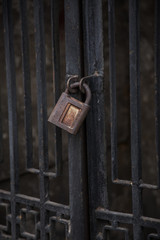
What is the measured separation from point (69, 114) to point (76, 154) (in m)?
0.21

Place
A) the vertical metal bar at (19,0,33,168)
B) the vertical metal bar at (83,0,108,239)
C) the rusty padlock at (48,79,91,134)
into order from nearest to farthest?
the rusty padlock at (48,79,91,134)
the vertical metal bar at (83,0,108,239)
the vertical metal bar at (19,0,33,168)

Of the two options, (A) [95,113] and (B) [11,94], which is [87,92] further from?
(B) [11,94]

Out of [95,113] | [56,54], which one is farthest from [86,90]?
[56,54]

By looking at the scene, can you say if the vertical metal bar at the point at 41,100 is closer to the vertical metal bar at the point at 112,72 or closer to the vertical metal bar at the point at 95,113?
the vertical metal bar at the point at 95,113

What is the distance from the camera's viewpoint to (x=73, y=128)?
4.11 feet

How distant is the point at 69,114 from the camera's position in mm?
1264

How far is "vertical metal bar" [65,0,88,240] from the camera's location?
1362 mm

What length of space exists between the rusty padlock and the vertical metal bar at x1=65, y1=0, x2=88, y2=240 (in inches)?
5.0

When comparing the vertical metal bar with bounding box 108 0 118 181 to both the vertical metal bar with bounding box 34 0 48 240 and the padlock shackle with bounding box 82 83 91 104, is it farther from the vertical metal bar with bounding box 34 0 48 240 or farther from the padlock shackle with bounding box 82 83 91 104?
the vertical metal bar with bounding box 34 0 48 240

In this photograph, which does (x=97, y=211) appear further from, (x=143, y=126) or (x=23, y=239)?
(x=143, y=126)

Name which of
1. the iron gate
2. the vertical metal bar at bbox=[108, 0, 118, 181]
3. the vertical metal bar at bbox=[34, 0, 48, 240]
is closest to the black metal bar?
the iron gate

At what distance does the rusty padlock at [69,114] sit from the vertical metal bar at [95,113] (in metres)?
0.13

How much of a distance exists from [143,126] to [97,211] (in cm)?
211

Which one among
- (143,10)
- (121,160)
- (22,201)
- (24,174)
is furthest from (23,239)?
(143,10)
